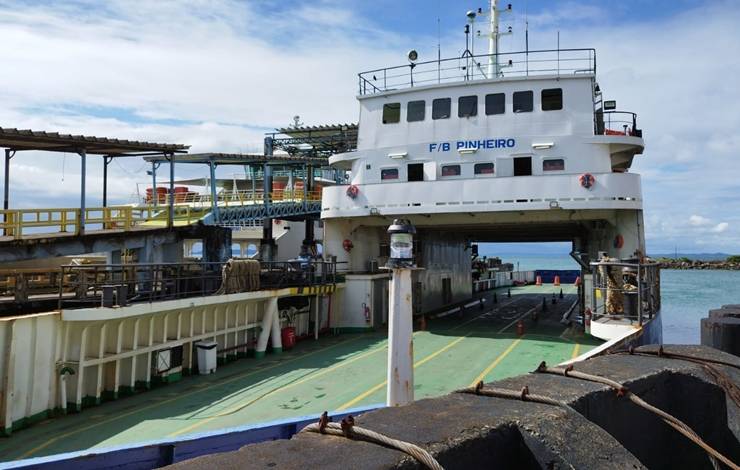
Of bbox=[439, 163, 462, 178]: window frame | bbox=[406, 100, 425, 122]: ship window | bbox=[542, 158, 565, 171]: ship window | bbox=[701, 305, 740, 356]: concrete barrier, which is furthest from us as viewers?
bbox=[406, 100, 425, 122]: ship window

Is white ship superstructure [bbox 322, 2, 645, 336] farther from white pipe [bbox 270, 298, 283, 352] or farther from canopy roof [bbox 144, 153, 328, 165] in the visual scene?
canopy roof [bbox 144, 153, 328, 165]

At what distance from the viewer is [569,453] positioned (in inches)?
115

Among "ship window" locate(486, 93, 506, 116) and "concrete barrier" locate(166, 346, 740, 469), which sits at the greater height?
"ship window" locate(486, 93, 506, 116)

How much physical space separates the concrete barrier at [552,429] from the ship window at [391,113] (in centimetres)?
1697

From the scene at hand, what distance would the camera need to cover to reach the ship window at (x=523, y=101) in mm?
19203

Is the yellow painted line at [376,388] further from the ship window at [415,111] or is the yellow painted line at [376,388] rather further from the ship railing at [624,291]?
the ship window at [415,111]

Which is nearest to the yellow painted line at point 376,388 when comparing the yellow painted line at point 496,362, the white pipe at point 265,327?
the yellow painted line at point 496,362

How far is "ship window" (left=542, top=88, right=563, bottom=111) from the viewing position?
19000 mm

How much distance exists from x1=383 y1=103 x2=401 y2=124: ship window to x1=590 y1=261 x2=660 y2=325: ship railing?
10.0 m

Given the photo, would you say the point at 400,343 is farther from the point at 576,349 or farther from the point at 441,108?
the point at 441,108

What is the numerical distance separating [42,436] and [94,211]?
32.9 feet

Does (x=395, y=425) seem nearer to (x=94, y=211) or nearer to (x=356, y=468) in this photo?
(x=356, y=468)

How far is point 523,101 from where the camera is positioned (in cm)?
1930

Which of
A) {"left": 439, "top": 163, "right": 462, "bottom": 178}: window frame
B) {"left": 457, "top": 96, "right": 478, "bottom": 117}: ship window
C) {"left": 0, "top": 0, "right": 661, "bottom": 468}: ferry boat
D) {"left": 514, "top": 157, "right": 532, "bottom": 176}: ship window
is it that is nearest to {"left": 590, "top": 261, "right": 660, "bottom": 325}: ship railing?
{"left": 0, "top": 0, "right": 661, "bottom": 468}: ferry boat
